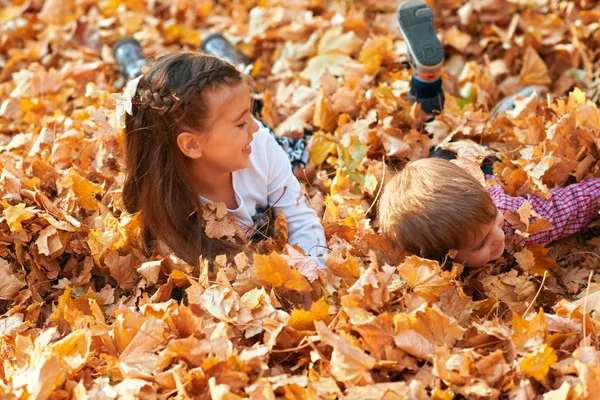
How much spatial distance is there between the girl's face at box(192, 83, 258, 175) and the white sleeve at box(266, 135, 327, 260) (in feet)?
0.65

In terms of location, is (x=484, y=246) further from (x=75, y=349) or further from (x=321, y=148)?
(x=75, y=349)

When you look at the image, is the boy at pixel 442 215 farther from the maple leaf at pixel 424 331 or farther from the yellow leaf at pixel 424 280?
the maple leaf at pixel 424 331

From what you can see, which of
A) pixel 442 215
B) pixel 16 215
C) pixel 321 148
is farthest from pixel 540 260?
pixel 16 215

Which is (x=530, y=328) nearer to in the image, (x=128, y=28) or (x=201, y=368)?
(x=201, y=368)

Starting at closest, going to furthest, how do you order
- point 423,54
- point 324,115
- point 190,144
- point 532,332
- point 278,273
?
point 532,332, point 278,273, point 190,144, point 423,54, point 324,115

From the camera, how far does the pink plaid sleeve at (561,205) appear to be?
2027mm

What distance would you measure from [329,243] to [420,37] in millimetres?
950

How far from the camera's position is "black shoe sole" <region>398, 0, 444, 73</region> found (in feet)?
7.95

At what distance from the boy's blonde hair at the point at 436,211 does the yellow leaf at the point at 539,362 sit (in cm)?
45

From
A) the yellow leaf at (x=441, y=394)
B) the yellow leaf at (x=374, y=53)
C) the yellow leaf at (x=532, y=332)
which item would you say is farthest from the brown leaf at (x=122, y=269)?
the yellow leaf at (x=374, y=53)

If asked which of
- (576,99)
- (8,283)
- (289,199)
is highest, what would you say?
→ (576,99)

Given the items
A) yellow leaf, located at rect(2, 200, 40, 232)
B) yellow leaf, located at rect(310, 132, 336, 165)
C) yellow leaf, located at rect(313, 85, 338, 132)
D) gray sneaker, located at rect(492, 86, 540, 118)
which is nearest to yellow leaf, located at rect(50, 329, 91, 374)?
yellow leaf, located at rect(2, 200, 40, 232)

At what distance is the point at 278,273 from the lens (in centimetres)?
169

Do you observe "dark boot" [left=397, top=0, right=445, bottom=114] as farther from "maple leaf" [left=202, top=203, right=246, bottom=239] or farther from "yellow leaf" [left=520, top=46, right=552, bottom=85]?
"maple leaf" [left=202, top=203, right=246, bottom=239]
